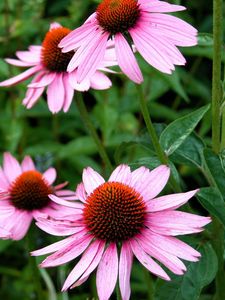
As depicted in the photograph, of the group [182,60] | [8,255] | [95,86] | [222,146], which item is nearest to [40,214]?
[95,86]

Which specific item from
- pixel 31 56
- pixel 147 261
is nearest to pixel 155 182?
pixel 147 261

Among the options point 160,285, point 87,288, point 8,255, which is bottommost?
point 87,288

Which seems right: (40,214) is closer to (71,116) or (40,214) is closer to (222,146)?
(222,146)

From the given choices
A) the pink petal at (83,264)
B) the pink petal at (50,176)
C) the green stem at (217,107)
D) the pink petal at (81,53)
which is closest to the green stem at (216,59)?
the green stem at (217,107)

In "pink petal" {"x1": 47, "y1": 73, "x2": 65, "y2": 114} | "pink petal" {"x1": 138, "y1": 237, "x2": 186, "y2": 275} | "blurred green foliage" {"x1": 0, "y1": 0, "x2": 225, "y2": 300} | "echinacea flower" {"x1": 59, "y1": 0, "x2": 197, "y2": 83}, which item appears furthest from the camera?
"blurred green foliage" {"x1": 0, "y1": 0, "x2": 225, "y2": 300}

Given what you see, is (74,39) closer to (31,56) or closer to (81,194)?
(81,194)

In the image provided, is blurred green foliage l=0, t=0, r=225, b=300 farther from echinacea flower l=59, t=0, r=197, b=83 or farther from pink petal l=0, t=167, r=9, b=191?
echinacea flower l=59, t=0, r=197, b=83

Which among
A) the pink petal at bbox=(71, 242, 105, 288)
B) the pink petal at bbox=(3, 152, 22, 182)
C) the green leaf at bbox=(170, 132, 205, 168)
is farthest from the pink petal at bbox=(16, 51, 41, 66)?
the pink petal at bbox=(71, 242, 105, 288)
